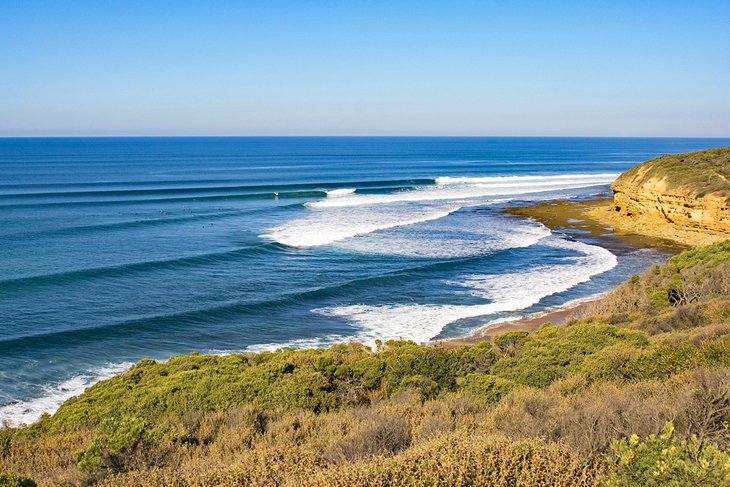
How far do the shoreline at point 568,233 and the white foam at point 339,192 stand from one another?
17.3 metres

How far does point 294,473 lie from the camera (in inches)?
214

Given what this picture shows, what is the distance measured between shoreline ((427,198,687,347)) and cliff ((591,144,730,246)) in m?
1.20

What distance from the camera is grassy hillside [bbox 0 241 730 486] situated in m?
5.01

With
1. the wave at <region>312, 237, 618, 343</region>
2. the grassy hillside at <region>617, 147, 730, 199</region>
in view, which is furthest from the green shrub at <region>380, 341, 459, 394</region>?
the grassy hillside at <region>617, 147, 730, 199</region>

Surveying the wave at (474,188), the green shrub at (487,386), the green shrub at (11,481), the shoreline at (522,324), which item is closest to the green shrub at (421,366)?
the green shrub at (487,386)

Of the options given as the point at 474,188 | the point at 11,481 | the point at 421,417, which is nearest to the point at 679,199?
the point at 474,188

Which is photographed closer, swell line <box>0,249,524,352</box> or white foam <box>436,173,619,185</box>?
swell line <box>0,249,524,352</box>

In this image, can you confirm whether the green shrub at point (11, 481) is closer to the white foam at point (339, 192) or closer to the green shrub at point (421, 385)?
the green shrub at point (421, 385)

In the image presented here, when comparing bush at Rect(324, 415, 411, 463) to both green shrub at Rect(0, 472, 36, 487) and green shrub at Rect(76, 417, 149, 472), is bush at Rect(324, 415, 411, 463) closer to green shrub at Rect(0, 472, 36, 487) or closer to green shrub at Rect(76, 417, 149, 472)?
green shrub at Rect(76, 417, 149, 472)

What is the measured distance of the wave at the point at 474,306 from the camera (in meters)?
19.5

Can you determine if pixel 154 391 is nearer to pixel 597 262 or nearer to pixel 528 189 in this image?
pixel 597 262

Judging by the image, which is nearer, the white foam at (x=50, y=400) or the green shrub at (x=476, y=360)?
the green shrub at (x=476, y=360)

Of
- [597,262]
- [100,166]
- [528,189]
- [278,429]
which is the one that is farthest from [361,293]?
[100,166]

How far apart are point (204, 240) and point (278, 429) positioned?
89.9 ft
